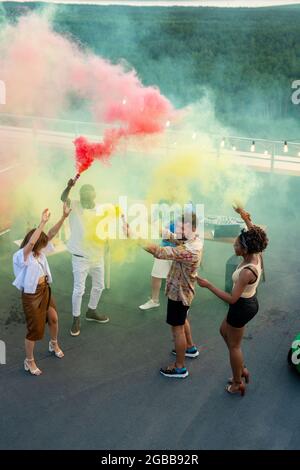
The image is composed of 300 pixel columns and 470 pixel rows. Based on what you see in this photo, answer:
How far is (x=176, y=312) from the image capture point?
177 inches

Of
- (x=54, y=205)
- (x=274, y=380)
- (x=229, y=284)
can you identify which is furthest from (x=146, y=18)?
(x=274, y=380)

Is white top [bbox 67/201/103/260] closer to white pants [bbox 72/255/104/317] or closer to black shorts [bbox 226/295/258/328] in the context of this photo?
white pants [bbox 72/255/104/317]

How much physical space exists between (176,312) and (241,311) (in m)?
0.62

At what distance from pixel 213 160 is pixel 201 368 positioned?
11.7ft

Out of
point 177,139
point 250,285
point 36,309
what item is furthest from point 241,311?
→ point 177,139

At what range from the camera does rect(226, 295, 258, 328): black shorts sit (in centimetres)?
416

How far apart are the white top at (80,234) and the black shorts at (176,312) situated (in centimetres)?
115

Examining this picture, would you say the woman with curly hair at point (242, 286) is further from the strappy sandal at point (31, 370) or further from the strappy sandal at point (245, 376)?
the strappy sandal at point (31, 370)

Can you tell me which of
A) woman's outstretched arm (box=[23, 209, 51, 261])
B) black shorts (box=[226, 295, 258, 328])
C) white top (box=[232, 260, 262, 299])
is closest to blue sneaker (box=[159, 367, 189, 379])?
black shorts (box=[226, 295, 258, 328])

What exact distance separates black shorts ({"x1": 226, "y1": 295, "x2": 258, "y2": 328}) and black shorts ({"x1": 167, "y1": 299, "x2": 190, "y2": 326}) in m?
0.46

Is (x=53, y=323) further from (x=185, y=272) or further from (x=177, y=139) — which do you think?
(x=177, y=139)

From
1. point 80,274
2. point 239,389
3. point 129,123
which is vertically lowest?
point 239,389

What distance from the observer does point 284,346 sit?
5227mm

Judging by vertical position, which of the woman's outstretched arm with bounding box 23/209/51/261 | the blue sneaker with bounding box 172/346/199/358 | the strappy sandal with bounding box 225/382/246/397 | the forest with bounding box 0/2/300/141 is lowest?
the strappy sandal with bounding box 225/382/246/397
